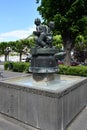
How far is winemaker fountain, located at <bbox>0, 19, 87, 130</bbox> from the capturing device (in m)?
5.48

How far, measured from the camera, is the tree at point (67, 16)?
63.7 feet

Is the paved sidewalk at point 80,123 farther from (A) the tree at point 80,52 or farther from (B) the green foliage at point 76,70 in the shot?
(A) the tree at point 80,52

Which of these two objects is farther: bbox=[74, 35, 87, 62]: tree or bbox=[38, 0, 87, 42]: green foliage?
bbox=[74, 35, 87, 62]: tree

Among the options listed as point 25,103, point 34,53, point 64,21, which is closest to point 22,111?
point 25,103

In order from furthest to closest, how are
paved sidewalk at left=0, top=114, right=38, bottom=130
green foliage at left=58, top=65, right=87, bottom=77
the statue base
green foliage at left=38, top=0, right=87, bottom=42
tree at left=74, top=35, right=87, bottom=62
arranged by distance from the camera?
tree at left=74, top=35, right=87, bottom=62 < green foliage at left=38, top=0, right=87, bottom=42 < green foliage at left=58, top=65, right=87, bottom=77 < the statue base < paved sidewalk at left=0, top=114, right=38, bottom=130

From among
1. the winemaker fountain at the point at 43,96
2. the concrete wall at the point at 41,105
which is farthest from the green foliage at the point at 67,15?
the concrete wall at the point at 41,105

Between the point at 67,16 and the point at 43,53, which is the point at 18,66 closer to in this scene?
the point at 67,16

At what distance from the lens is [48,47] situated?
24.1 feet

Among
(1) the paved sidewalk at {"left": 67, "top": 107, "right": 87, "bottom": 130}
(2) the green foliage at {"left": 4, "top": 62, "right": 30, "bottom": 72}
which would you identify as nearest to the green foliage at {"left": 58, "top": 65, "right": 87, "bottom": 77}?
(2) the green foliage at {"left": 4, "top": 62, "right": 30, "bottom": 72}

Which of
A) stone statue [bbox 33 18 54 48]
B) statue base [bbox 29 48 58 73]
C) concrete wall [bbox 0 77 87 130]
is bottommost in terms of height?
concrete wall [bbox 0 77 87 130]

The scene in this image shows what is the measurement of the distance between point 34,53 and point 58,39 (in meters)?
29.7

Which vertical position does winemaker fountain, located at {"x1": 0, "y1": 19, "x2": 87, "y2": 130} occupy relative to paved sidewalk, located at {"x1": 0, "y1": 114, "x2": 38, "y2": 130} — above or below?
above

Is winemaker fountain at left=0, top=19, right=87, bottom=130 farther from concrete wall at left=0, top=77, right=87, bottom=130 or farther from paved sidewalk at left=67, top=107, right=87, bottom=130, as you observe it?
paved sidewalk at left=67, top=107, right=87, bottom=130

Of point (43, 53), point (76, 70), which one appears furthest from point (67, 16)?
point (43, 53)
